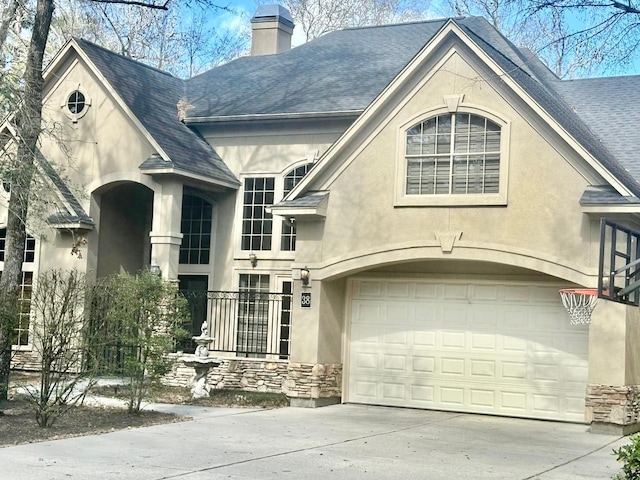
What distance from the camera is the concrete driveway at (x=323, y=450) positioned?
33.3 feet

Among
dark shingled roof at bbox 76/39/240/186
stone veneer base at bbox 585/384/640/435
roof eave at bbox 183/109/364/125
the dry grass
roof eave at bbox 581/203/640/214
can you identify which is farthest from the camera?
dark shingled roof at bbox 76/39/240/186

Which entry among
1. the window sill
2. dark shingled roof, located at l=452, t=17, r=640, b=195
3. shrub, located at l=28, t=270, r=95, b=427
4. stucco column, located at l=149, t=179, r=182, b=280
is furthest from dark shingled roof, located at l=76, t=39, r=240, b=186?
dark shingled roof, located at l=452, t=17, r=640, b=195

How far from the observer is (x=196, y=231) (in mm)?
21953

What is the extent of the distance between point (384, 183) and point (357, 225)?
90 cm

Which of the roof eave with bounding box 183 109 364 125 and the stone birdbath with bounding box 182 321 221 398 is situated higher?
the roof eave with bounding box 183 109 364 125

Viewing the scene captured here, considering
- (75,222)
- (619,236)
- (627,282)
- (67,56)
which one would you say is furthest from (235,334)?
(627,282)

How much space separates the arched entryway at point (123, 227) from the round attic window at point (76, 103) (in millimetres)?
1916

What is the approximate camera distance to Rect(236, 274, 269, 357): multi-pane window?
20438mm

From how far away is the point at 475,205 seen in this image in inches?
623

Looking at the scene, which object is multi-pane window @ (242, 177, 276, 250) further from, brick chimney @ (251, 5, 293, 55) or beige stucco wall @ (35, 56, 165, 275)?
brick chimney @ (251, 5, 293, 55)

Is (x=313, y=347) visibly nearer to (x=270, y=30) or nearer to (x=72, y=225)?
(x=72, y=225)

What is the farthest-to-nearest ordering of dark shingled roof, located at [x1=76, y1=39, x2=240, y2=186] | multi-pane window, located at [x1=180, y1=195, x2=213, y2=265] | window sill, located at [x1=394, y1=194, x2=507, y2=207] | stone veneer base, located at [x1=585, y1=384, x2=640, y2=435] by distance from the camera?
multi-pane window, located at [x1=180, y1=195, x2=213, y2=265]
dark shingled roof, located at [x1=76, y1=39, x2=240, y2=186]
window sill, located at [x1=394, y1=194, x2=507, y2=207]
stone veneer base, located at [x1=585, y1=384, x2=640, y2=435]

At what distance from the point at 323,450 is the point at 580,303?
Result: 537cm

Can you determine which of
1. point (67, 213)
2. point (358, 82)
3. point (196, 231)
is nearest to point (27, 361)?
point (67, 213)
